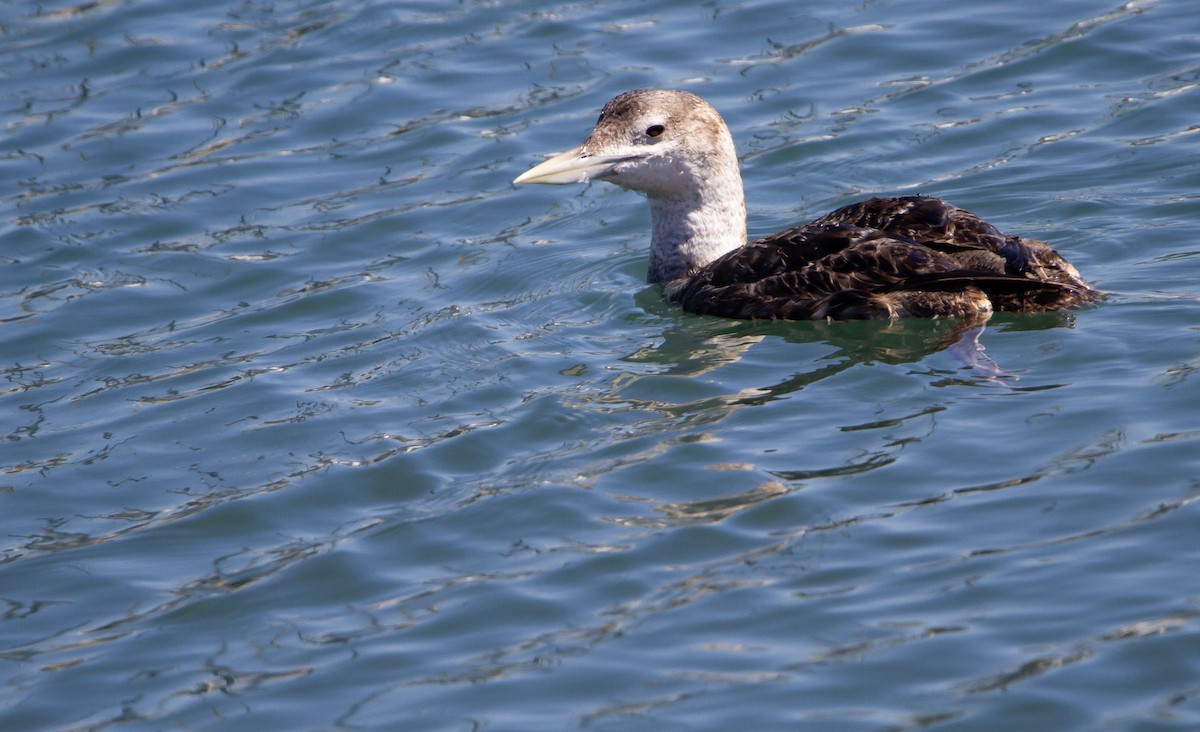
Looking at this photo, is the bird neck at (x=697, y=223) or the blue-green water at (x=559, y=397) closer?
the blue-green water at (x=559, y=397)

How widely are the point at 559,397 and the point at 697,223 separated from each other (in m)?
1.90

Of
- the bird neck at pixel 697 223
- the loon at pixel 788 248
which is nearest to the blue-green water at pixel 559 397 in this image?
the loon at pixel 788 248

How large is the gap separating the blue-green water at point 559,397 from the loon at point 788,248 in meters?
0.16

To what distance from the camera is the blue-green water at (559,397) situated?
5.08 m

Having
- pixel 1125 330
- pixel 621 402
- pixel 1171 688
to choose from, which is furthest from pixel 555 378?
pixel 1171 688

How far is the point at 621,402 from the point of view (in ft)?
23.5

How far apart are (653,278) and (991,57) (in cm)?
373

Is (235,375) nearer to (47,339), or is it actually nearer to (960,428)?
(47,339)

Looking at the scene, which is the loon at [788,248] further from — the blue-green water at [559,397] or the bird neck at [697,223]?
the blue-green water at [559,397]

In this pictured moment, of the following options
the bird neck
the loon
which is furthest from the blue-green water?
the bird neck

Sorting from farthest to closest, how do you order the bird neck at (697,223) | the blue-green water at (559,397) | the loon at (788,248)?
the bird neck at (697,223) < the loon at (788,248) < the blue-green water at (559,397)

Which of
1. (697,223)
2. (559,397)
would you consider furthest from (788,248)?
(559,397)

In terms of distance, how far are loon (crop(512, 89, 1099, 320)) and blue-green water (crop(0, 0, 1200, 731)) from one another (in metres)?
0.16

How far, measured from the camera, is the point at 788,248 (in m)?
7.76
